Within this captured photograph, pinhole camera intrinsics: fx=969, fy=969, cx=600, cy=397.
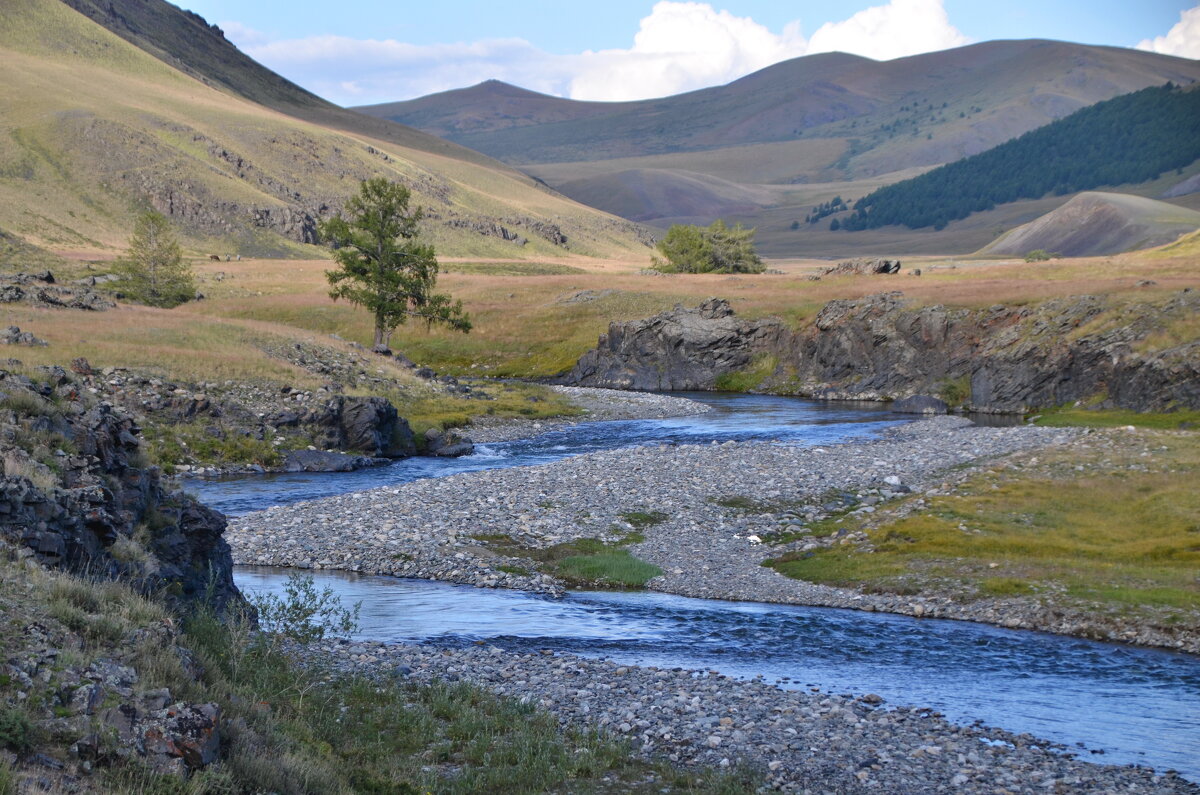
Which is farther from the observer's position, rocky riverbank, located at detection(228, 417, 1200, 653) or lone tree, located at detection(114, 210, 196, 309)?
lone tree, located at detection(114, 210, 196, 309)

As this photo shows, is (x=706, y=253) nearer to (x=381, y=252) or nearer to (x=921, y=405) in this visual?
(x=381, y=252)

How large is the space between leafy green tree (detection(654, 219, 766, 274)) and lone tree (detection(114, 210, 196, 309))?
234 ft

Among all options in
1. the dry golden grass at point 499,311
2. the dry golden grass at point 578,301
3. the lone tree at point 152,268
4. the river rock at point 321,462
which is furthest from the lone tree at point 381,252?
the river rock at point 321,462

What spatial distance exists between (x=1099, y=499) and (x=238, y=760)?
32.3m

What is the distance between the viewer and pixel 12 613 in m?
10.9

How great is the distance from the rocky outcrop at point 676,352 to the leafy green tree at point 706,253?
51909mm

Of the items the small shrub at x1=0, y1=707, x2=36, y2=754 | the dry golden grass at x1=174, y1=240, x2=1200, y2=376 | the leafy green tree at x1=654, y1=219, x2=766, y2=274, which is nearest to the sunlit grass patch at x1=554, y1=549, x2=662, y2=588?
the small shrub at x1=0, y1=707, x2=36, y2=754

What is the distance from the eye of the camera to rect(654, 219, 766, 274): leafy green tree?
140m

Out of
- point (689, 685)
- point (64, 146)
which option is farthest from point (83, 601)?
point (64, 146)

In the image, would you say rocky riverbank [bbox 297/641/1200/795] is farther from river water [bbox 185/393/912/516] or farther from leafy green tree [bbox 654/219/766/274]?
leafy green tree [bbox 654/219/766/274]

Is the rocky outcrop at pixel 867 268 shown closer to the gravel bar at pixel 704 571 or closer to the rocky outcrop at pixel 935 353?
the rocky outcrop at pixel 935 353

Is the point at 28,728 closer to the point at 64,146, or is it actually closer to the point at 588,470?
the point at 588,470

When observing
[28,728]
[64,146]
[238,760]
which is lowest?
[238,760]

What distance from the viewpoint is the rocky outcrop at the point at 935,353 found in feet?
204
